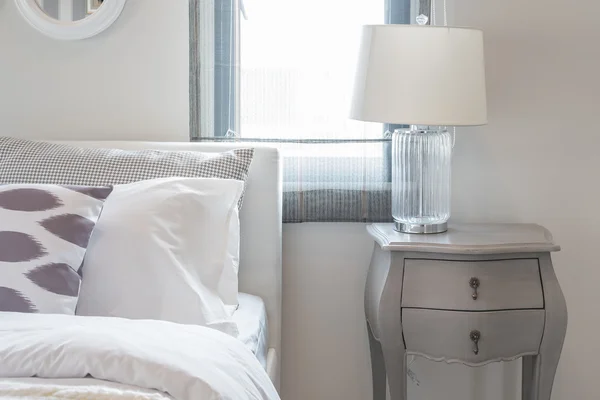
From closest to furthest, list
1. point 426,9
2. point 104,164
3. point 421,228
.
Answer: point 104,164, point 421,228, point 426,9

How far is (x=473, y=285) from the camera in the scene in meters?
2.25

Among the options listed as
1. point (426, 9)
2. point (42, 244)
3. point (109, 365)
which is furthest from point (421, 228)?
point (109, 365)

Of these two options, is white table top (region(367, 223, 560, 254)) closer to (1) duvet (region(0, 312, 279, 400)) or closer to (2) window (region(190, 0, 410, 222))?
(2) window (region(190, 0, 410, 222))

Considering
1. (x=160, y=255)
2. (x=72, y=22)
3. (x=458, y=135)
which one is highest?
(x=72, y=22)

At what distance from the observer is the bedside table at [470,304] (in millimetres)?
2248

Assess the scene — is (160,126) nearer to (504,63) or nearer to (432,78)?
(432,78)

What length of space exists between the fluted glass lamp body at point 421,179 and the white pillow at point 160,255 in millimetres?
553

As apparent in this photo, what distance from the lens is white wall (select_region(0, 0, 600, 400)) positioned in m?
2.68

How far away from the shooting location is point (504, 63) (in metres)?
2.68

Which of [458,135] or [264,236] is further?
[458,135]

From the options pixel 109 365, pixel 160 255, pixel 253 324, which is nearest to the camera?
pixel 109 365

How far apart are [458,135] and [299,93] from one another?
1.73ft

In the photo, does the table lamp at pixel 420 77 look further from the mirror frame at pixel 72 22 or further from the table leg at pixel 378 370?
the mirror frame at pixel 72 22

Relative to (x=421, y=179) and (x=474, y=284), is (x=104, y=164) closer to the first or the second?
(x=421, y=179)
